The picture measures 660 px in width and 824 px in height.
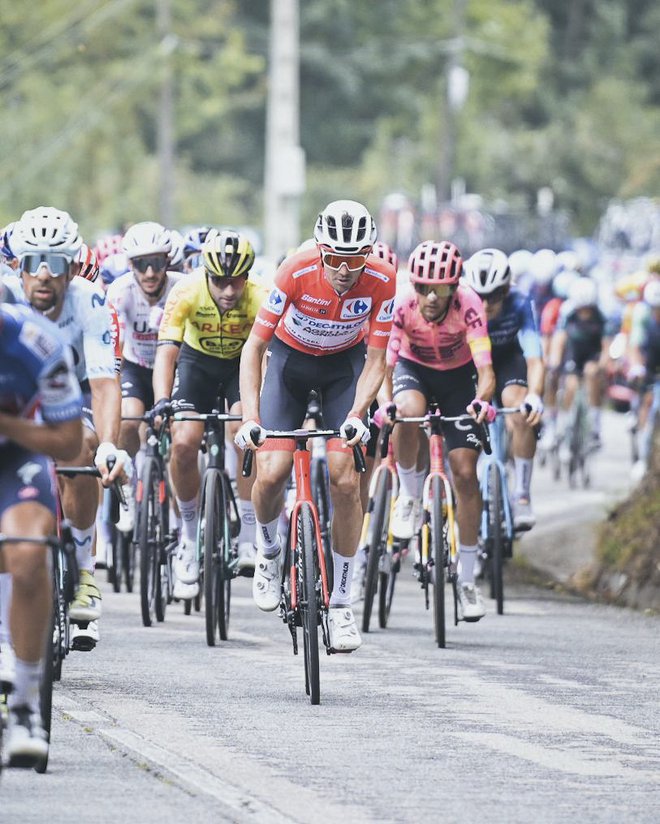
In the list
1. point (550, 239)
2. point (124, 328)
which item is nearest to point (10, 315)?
point (124, 328)

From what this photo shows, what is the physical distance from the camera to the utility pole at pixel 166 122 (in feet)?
163

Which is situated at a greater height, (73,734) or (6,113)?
(6,113)

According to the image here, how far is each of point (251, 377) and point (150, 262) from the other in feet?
10.4

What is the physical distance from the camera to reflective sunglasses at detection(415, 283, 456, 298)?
42.2 feet

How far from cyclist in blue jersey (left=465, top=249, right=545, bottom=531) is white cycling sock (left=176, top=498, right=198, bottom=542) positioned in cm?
241

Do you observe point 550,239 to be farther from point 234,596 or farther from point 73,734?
point 73,734

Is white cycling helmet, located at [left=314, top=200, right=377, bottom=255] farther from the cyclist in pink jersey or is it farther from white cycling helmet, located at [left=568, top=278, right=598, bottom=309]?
white cycling helmet, located at [left=568, top=278, right=598, bottom=309]

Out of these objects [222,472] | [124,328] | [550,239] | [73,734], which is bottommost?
[73,734]

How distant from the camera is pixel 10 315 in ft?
24.5

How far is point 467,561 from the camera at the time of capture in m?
12.9

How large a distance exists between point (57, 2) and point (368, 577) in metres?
31.7

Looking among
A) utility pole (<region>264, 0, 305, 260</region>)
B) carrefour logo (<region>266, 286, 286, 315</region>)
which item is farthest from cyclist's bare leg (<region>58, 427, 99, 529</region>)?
utility pole (<region>264, 0, 305, 260</region>)

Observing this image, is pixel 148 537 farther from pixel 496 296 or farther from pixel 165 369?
pixel 496 296

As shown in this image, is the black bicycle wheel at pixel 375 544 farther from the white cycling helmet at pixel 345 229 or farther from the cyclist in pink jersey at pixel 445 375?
the white cycling helmet at pixel 345 229
